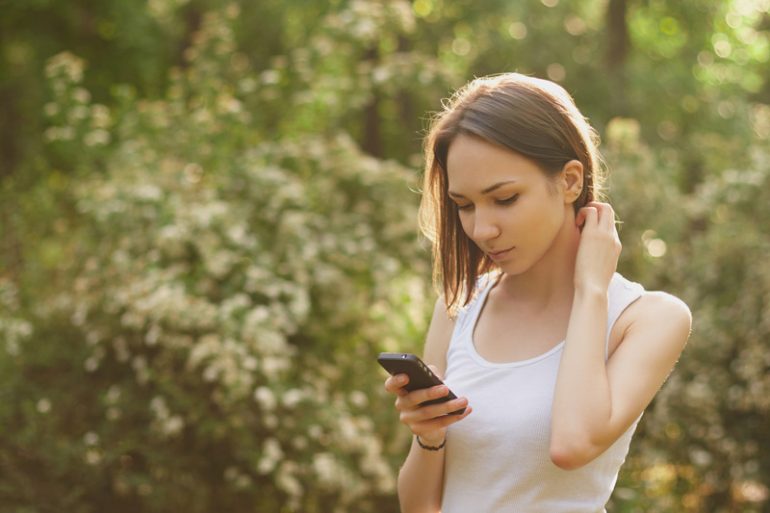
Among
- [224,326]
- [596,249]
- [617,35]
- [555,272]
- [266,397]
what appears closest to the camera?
[596,249]

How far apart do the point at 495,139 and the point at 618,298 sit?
0.41m

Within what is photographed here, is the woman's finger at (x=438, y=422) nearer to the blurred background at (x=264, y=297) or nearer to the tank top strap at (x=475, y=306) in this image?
the tank top strap at (x=475, y=306)

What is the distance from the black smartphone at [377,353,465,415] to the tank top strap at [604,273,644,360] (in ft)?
1.12

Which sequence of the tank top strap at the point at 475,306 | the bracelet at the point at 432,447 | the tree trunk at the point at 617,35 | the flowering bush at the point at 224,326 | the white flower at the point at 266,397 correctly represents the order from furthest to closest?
1. the tree trunk at the point at 617,35
2. the flowering bush at the point at 224,326
3. the white flower at the point at 266,397
4. the tank top strap at the point at 475,306
5. the bracelet at the point at 432,447

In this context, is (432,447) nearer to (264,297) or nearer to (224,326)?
(224,326)

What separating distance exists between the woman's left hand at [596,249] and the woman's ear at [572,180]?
52mm

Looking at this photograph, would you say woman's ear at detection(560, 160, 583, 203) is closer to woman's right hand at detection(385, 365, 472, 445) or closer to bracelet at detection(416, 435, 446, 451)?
woman's right hand at detection(385, 365, 472, 445)

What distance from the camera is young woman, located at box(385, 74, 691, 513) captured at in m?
1.70

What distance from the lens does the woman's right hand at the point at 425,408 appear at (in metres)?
1.74

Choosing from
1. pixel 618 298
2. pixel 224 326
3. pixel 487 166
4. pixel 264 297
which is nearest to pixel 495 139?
pixel 487 166

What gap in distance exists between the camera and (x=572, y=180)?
186cm

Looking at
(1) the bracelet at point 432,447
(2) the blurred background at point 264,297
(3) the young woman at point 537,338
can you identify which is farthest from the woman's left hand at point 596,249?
(2) the blurred background at point 264,297

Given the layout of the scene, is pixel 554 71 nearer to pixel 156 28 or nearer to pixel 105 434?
pixel 156 28

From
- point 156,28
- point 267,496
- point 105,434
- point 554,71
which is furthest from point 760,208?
point 156,28
